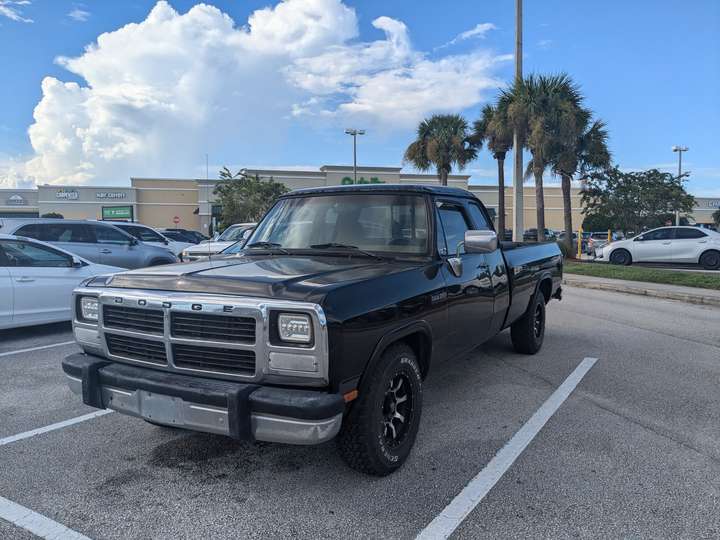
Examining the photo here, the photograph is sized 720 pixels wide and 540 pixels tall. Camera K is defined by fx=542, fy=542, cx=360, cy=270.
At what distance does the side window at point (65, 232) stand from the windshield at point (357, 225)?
8601 mm

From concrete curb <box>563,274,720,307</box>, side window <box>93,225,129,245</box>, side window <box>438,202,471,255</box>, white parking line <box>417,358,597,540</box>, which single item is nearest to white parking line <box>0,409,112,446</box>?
white parking line <box>417,358,597,540</box>

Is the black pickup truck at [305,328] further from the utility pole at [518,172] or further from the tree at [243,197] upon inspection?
the tree at [243,197]

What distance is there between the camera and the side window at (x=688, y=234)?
60.2 feet

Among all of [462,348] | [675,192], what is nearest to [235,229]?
[462,348]

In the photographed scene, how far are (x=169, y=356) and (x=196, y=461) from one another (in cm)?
93

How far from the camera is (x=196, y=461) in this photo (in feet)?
12.0

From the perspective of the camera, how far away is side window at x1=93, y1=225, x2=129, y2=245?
39.2 feet

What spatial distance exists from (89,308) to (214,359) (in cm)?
118

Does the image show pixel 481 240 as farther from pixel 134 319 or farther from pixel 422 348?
pixel 134 319

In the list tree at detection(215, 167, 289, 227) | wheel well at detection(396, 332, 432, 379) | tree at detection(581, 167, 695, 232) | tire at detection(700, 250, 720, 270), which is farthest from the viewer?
tree at detection(215, 167, 289, 227)

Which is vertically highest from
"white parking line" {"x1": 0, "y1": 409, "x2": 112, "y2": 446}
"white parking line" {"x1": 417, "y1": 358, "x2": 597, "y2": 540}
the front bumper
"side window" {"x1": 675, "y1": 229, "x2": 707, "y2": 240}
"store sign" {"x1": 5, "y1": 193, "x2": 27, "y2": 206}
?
"store sign" {"x1": 5, "y1": 193, "x2": 27, "y2": 206}

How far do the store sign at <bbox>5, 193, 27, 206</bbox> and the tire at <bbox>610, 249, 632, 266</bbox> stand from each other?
2482 inches

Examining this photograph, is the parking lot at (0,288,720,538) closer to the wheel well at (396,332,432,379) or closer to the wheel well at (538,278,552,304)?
the wheel well at (396,332,432,379)

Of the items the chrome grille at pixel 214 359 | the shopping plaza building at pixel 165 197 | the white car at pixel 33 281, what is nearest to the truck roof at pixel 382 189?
the chrome grille at pixel 214 359
